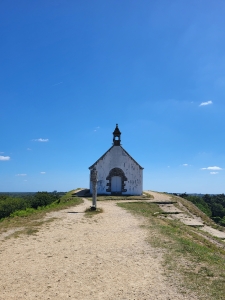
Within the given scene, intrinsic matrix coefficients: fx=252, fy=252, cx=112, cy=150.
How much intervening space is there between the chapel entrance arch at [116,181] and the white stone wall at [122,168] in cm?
34

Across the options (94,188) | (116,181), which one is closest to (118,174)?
(116,181)

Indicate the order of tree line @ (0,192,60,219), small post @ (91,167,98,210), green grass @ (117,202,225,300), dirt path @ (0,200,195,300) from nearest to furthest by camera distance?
dirt path @ (0,200,195,300), green grass @ (117,202,225,300), small post @ (91,167,98,210), tree line @ (0,192,60,219)

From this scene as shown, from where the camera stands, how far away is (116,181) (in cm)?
2920

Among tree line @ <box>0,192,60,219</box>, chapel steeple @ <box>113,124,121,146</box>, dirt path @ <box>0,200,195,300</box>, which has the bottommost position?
dirt path @ <box>0,200,195,300</box>

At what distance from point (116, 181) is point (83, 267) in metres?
22.7

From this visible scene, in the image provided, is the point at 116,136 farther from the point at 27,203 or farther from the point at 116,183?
the point at 27,203

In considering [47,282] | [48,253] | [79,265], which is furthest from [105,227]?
[47,282]

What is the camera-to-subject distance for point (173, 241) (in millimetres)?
9156

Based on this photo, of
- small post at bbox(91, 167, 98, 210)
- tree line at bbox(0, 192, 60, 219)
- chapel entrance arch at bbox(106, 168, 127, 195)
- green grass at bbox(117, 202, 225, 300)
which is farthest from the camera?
chapel entrance arch at bbox(106, 168, 127, 195)

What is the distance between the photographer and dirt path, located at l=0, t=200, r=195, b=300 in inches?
202

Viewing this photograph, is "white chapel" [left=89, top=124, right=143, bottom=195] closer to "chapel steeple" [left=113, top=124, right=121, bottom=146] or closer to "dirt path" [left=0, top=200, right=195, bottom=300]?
"chapel steeple" [left=113, top=124, right=121, bottom=146]

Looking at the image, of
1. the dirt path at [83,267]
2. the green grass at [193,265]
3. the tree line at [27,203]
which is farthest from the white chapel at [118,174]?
the green grass at [193,265]

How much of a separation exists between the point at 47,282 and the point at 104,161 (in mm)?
24062

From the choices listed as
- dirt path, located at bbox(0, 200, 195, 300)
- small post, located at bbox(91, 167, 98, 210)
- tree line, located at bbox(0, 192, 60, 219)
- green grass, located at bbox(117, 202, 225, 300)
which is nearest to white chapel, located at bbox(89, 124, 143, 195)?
tree line, located at bbox(0, 192, 60, 219)
